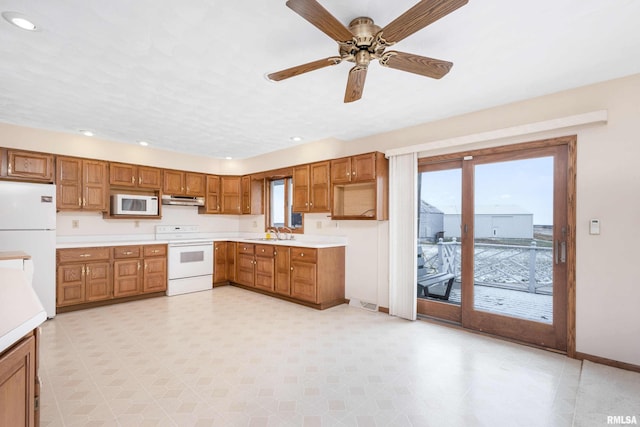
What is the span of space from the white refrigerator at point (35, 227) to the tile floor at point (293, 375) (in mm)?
542

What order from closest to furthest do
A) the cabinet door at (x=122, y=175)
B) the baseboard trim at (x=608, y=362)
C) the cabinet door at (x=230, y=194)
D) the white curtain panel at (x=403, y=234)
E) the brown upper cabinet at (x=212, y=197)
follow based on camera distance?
the baseboard trim at (x=608, y=362)
the white curtain panel at (x=403, y=234)
the cabinet door at (x=122, y=175)
the brown upper cabinet at (x=212, y=197)
the cabinet door at (x=230, y=194)

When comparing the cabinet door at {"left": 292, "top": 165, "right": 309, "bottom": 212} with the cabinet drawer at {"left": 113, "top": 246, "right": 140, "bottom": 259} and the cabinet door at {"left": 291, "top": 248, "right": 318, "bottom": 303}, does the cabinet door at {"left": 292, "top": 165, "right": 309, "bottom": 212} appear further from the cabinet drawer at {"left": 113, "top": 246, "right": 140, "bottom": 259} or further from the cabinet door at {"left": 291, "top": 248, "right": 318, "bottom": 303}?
the cabinet drawer at {"left": 113, "top": 246, "right": 140, "bottom": 259}

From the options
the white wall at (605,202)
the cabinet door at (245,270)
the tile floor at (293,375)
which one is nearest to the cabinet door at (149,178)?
the cabinet door at (245,270)

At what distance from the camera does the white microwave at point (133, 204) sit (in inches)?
193

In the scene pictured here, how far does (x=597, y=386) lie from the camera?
2334 millimetres

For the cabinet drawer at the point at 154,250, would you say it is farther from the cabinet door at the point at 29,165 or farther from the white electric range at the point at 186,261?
the cabinet door at the point at 29,165

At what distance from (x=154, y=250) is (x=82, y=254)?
96 cm

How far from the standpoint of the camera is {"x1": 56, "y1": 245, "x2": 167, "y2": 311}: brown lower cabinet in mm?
4176

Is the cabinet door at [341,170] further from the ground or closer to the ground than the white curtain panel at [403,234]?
further from the ground

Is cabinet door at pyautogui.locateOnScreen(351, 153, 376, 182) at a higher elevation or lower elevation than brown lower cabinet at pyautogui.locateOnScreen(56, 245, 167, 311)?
higher

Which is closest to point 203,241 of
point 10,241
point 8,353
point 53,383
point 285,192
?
point 285,192

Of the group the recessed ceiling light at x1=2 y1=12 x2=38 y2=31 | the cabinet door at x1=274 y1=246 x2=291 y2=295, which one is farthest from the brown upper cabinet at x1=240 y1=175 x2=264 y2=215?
the recessed ceiling light at x1=2 y1=12 x2=38 y2=31

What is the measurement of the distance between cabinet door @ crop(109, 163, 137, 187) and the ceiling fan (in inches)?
158

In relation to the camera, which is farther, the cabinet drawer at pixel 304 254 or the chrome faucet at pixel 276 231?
the chrome faucet at pixel 276 231
